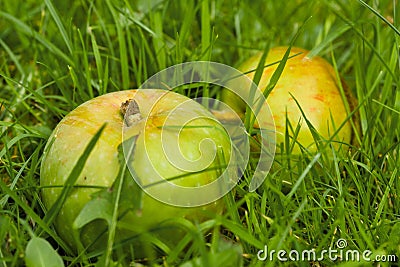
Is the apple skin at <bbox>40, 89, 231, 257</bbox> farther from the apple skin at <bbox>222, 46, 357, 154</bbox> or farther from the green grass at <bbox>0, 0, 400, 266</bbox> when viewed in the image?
the apple skin at <bbox>222, 46, 357, 154</bbox>

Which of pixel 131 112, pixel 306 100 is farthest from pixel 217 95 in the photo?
pixel 131 112

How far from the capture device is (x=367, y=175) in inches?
69.7

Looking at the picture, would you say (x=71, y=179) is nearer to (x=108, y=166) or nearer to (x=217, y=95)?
(x=108, y=166)

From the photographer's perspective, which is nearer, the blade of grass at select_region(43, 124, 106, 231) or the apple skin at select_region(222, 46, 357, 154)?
the blade of grass at select_region(43, 124, 106, 231)

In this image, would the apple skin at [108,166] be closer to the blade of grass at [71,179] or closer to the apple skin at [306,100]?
the blade of grass at [71,179]

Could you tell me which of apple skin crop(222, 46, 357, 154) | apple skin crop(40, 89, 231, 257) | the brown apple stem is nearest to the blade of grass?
apple skin crop(40, 89, 231, 257)

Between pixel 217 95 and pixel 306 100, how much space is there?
0.32 m

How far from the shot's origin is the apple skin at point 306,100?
74.6 inches

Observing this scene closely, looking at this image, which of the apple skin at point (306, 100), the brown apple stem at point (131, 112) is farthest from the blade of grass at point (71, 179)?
the apple skin at point (306, 100)

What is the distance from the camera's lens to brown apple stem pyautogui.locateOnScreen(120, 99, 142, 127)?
61.6 inches

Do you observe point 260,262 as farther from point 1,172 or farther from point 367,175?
point 1,172

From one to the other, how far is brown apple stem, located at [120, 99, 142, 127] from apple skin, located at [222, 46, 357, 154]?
0.50 meters

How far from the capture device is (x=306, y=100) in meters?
1.92

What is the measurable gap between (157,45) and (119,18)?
0.21 meters
